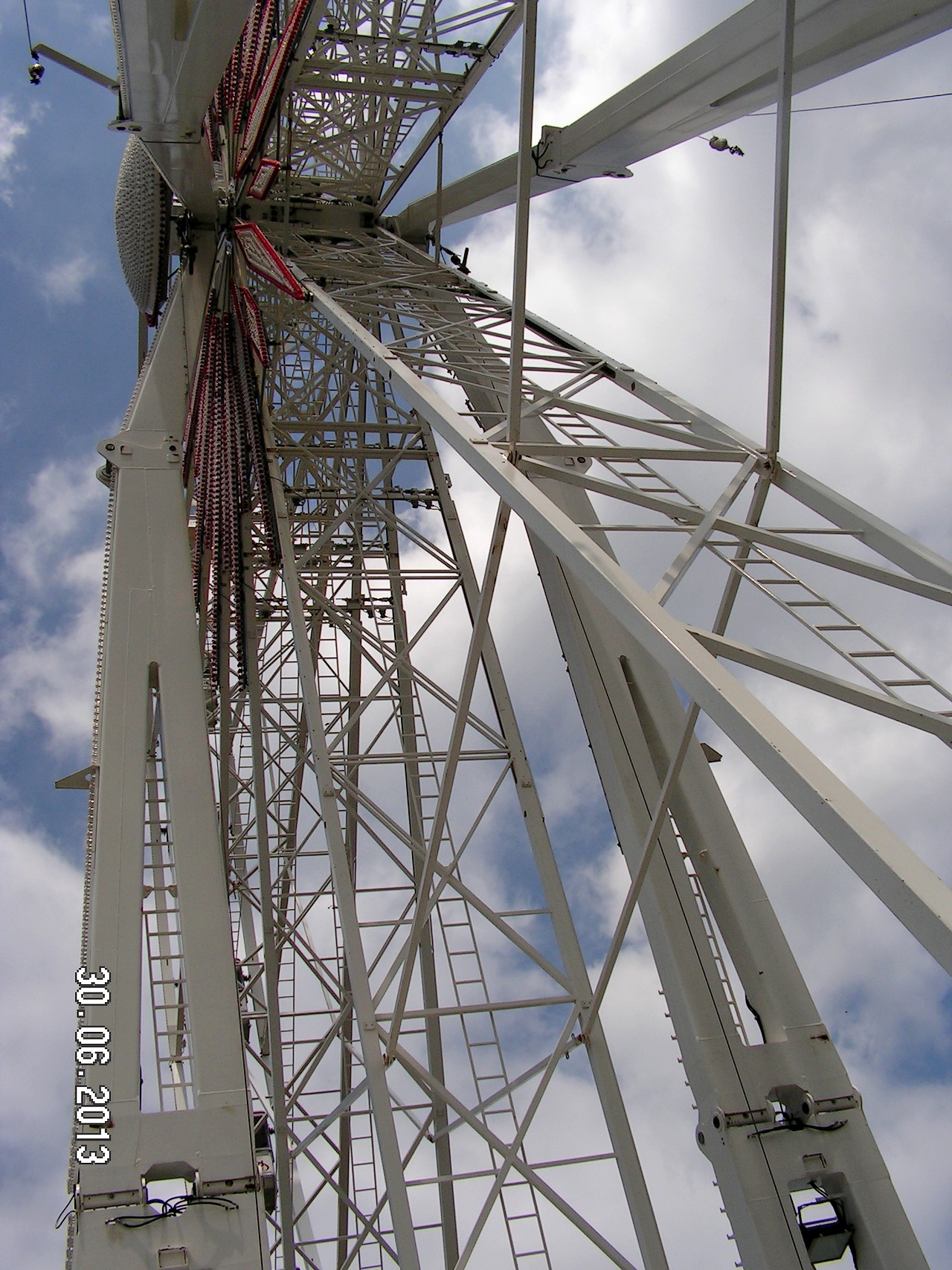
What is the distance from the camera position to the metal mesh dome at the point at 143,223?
1479 cm

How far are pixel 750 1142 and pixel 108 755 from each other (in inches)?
241

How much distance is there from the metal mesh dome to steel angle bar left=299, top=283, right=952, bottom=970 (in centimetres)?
965

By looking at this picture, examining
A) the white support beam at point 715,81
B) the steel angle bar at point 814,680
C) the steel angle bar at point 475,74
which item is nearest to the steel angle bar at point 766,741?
the steel angle bar at point 814,680

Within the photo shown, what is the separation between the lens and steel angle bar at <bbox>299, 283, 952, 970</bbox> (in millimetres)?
4074

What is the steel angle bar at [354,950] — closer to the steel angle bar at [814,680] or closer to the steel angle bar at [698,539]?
the steel angle bar at [698,539]

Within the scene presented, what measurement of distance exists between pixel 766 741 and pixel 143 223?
43.4 feet

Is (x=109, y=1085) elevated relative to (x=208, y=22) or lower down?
lower down

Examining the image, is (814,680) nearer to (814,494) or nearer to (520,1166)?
(814,494)

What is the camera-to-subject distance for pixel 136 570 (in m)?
11.0

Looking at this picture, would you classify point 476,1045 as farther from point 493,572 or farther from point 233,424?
point 233,424

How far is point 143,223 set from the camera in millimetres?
15172

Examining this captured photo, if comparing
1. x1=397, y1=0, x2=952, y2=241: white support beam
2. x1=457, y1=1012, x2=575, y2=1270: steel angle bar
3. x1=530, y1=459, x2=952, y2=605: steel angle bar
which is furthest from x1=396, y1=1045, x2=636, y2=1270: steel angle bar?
x1=397, y1=0, x2=952, y2=241: white support beam

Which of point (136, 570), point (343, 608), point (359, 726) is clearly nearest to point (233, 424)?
point (136, 570)

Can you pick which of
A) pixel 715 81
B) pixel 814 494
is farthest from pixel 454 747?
pixel 715 81
